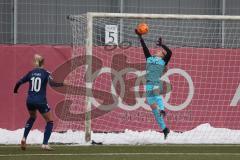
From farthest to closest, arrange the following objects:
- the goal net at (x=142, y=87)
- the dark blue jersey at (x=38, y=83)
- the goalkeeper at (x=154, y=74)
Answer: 1. the goal net at (x=142, y=87)
2. the goalkeeper at (x=154, y=74)
3. the dark blue jersey at (x=38, y=83)

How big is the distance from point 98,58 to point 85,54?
128 centimetres

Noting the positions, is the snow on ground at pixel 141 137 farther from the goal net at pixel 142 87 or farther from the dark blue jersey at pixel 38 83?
the dark blue jersey at pixel 38 83

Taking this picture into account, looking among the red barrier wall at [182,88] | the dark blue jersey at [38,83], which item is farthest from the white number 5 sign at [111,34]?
the dark blue jersey at [38,83]

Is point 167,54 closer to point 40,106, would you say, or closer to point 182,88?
point 182,88

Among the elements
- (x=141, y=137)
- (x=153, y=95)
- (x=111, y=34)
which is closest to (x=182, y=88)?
(x=141, y=137)

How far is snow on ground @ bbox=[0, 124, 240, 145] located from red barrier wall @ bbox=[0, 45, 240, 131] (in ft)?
0.84

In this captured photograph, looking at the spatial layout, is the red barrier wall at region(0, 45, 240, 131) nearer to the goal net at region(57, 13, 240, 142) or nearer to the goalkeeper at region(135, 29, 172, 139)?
the goal net at region(57, 13, 240, 142)

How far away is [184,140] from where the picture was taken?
1798cm

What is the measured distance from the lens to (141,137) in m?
18.1

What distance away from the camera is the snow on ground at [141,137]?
17.4m

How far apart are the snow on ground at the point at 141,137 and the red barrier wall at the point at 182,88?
255mm

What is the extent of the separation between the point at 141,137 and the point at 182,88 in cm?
200

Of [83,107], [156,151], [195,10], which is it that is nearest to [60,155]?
[156,151]

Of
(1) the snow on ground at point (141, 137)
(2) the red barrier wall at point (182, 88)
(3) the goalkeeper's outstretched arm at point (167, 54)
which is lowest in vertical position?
(1) the snow on ground at point (141, 137)
